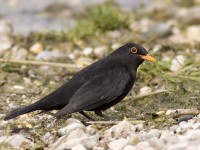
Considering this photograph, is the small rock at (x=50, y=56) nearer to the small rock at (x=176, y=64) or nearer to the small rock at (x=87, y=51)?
the small rock at (x=87, y=51)

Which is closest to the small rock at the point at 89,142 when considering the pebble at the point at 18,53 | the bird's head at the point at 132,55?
the bird's head at the point at 132,55

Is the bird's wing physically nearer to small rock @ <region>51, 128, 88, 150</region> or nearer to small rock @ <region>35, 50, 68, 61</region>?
small rock @ <region>51, 128, 88, 150</region>

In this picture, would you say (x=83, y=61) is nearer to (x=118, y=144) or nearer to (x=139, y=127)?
(x=139, y=127)

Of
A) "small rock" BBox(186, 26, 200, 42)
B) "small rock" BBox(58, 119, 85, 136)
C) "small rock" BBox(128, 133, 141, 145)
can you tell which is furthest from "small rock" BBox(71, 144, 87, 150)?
"small rock" BBox(186, 26, 200, 42)

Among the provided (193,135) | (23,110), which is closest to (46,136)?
(23,110)

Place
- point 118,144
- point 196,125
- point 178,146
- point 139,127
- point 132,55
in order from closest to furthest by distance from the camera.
Answer: 1. point 178,146
2. point 118,144
3. point 196,125
4. point 139,127
5. point 132,55

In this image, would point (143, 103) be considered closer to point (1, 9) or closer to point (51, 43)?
point (51, 43)

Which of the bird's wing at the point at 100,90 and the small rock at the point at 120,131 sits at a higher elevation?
the bird's wing at the point at 100,90
